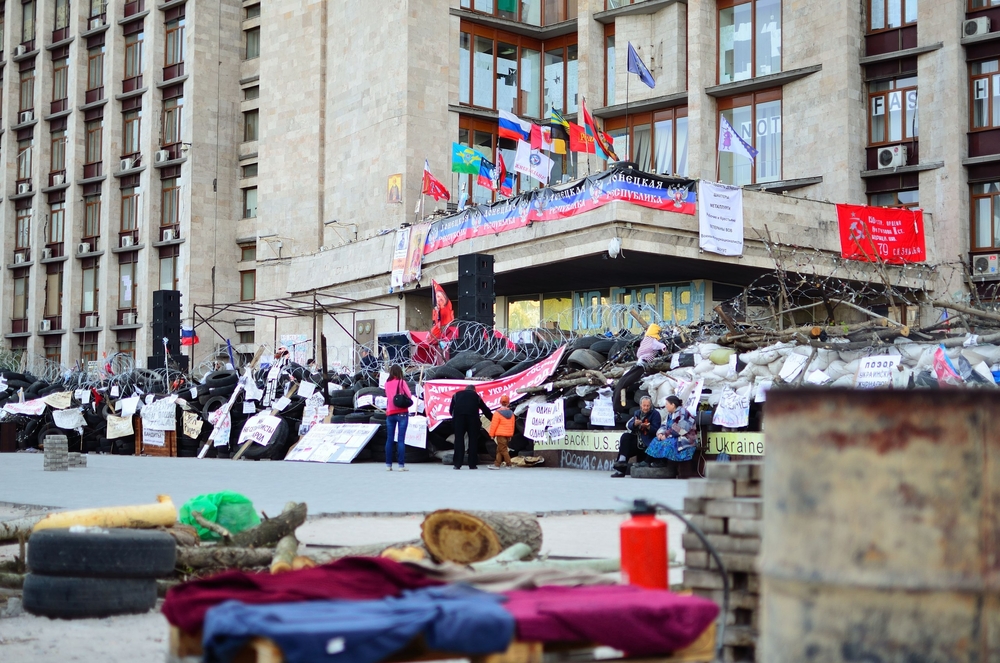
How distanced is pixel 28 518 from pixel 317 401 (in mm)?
16009

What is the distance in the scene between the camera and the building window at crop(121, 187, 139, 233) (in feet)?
203

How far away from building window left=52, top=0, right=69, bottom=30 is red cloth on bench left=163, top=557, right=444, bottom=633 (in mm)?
68003

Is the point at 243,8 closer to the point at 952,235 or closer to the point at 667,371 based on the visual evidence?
the point at 952,235

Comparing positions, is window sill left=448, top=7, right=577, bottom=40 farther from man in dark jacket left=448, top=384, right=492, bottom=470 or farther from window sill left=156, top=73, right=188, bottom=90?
man in dark jacket left=448, top=384, right=492, bottom=470

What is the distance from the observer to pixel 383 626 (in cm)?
377

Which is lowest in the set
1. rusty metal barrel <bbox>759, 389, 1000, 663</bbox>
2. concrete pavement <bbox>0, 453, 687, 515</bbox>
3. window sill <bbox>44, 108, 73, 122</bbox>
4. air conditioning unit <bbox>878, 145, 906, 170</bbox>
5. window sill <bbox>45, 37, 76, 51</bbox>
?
concrete pavement <bbox>0, 453, 687, 515</bbox>

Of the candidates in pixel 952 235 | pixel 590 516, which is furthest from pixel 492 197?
pixel 590 516

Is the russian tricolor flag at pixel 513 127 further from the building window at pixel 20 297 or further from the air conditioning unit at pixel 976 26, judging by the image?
the building window at pixel 20 297

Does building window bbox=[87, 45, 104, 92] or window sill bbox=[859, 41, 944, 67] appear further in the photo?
building window bbox=[87, 45, 104, 92]

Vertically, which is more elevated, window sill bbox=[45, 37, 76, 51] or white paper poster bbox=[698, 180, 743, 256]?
window sill bbox=[45, 37, 76, 51]

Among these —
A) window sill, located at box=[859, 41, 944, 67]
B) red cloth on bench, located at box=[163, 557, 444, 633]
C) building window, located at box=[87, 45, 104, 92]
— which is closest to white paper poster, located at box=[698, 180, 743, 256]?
window sill, located at box=[859, 41, 944, 67]

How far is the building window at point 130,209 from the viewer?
61812mm

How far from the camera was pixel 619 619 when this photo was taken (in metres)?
4.12

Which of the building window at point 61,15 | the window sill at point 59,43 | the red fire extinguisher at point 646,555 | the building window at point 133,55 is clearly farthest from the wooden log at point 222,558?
the building window at point 61,15
